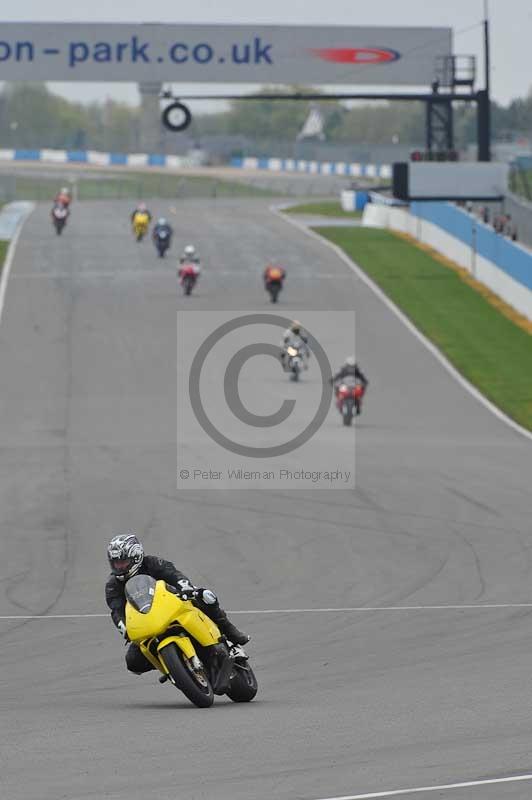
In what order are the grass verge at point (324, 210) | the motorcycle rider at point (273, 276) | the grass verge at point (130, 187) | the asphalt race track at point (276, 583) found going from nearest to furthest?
the asphalt race track at point (276, 583) < the motorcycle rider at point (273, 276) < the grass verge at point (324, 210) < the grass verge at point (130, 187)

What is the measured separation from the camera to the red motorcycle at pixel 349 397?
29594 mm

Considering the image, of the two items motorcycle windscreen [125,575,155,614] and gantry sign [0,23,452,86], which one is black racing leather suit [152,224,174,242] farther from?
motorcycle windscreen [125,575,155,614]

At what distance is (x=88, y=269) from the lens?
172 feet

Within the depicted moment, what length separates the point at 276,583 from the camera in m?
16.5

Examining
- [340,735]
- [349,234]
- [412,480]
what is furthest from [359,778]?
[349,234]

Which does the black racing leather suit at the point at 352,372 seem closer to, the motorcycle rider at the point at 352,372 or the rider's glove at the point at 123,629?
the motorcycle rider at the point at 352,372

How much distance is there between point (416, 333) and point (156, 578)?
32127 mm

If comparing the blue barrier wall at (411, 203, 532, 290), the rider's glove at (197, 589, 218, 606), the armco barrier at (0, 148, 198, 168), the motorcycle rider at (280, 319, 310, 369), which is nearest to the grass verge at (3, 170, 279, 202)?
the armco barrier at (0, 148, 198, 168)

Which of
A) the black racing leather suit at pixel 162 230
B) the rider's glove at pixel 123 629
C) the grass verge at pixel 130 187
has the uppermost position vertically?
the grass verge at pixel 130 187

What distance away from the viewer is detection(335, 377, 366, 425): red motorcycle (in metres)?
29.6

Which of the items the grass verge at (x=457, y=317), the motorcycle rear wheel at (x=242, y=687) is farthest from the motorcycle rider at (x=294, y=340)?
the motorcycle rear wheel at (x=242, y=687)

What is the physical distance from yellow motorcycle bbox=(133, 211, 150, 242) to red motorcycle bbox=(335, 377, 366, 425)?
30411 millimetres

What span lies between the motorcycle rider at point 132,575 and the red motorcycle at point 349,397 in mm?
19132

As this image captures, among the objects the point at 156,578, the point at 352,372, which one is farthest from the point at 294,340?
the point at 156,578
